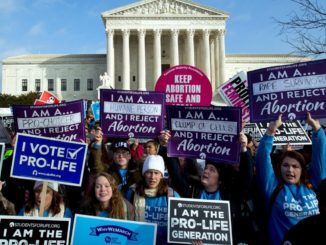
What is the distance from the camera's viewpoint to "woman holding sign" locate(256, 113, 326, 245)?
4520mm

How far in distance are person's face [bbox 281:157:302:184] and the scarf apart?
154 cm

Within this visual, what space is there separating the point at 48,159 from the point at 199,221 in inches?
73.7

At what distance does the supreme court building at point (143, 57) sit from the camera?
64.8 m

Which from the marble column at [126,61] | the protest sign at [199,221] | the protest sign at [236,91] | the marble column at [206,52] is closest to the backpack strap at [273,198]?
the protest sign at [199,221]

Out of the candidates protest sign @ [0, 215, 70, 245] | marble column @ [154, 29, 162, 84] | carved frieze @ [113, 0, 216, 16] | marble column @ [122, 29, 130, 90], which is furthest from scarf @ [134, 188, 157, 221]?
carved frieze @ [113, 0, 216, 16]

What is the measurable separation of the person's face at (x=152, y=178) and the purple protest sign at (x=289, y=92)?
1.82 metres

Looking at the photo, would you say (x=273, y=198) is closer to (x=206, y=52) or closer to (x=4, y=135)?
(x=4, y=135)

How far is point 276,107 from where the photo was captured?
19.1 feet

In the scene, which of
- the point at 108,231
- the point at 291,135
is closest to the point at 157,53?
the point at 291,135

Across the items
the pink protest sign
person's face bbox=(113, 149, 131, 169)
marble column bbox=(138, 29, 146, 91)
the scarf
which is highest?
marble column bbox=(138, 29, 146, 91)

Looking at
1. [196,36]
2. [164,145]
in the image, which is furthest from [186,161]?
[196,36]

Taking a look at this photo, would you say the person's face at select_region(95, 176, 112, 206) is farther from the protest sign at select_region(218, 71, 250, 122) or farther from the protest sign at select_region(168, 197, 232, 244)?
the protest sign at select_region(218, 71, 250, 122)

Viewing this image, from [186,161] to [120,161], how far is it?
1.05 m

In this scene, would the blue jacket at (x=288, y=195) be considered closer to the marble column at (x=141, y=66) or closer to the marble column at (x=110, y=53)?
the marble column at (x=141, y=66)
